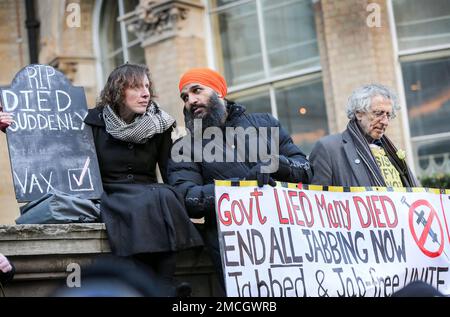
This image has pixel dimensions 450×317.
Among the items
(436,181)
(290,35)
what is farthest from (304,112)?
(436,181)

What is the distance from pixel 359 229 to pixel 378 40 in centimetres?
508

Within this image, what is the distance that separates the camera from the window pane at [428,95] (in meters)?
10.3

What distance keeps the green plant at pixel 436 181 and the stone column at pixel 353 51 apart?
0.48m

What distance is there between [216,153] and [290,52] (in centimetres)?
592

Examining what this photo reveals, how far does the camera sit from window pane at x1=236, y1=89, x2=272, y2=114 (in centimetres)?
1137

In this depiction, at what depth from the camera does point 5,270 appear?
4.51 meters

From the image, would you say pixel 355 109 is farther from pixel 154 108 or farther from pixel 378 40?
pixel 378 40

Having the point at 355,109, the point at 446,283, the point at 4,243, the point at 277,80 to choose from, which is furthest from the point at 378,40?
the point at 4,243

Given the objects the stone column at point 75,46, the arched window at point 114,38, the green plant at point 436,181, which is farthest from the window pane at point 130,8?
the green plant at point 436,181

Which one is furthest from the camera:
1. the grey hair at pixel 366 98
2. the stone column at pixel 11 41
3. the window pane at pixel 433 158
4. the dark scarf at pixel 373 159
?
the stone column at pixel 11 41

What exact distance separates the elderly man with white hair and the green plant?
12.0 ft

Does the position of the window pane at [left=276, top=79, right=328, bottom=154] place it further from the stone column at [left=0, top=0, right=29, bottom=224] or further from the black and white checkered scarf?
the black and white checkered scarf

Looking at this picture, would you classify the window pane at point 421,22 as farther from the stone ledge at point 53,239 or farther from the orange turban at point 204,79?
the stone ledge at point 53,239

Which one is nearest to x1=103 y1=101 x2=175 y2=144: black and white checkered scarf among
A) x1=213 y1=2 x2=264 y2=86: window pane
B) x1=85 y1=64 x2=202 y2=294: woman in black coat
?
x1=85 y1=64 x2=202 y2=294: woman in black coat
